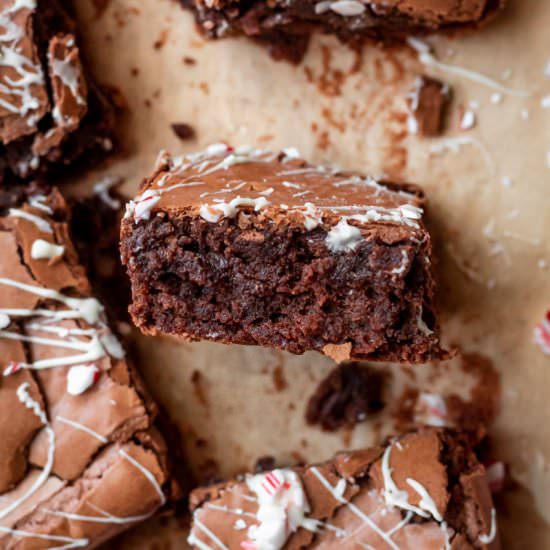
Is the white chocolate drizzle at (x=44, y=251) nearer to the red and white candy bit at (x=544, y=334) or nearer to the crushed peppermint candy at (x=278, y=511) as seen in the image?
the crushed peppermint candy at (x=278, y=511)

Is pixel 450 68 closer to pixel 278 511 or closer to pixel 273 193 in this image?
pixel 273 193

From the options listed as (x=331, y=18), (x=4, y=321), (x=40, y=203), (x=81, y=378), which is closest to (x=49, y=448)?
(x=81, y=378)

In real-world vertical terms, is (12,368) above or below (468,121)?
below

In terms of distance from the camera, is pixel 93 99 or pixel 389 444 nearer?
pixel 389 444

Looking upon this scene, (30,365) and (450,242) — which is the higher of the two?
(450,242)

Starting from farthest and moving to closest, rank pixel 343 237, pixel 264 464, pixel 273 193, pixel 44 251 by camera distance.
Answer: pixel 264 464, pixel 44 251, pixel 273 193, pixel 343 237

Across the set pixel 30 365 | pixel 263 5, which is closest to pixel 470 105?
pixel 263 5

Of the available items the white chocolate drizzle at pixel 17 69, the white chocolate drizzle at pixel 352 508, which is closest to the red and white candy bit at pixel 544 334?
the white chocolate drizzle at pixel 352 508

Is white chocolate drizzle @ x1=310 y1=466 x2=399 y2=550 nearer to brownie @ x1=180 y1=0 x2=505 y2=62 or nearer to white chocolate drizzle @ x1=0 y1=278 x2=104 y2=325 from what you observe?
white chocolate drizzle @ x1=0 y1=278 x2=104 y2=325

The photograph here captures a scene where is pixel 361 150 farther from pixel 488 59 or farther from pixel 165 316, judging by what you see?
pixel 165 316
